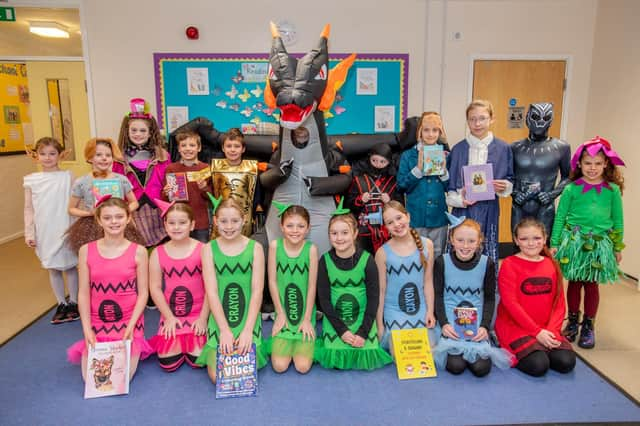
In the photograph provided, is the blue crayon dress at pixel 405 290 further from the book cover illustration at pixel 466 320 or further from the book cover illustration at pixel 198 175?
the book cover illustration at pixel 198 175

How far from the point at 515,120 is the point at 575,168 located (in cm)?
225

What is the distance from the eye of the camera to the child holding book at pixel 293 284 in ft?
9.14

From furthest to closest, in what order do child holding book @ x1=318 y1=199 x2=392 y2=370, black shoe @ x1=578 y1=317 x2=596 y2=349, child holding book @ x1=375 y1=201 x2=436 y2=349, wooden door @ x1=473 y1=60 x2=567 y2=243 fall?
wooden door @ x1=473 y1=60 x2=567 y2=243
black shoe @ x1=578 y1=317 x2=596 y2=349
child holding book @ x1=375 y1=201 x2=436 y2=349
child holding book @ x1=318 y1=199 x2=392 y2=370

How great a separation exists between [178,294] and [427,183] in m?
1.86

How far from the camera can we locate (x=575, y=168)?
9.98 ft

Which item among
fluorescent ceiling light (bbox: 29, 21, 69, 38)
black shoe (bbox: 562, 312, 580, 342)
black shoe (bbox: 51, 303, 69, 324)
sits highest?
fluorescent ceiling light (bbox: 29, 21, 69, 38)

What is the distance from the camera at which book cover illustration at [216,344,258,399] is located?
8.00 ft

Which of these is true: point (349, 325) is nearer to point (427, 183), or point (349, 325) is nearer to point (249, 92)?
point (427, 183)

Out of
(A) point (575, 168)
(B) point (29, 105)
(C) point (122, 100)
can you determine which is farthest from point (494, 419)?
(B) point (29, 105)

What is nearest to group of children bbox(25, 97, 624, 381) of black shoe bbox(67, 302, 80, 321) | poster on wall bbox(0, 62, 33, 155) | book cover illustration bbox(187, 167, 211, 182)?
book cover illustration bbox(187, 167, 211, 182)

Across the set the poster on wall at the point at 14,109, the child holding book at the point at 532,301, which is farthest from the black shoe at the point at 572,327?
the poster on wall at the point at 14,109

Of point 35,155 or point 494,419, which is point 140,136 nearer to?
point 35,155

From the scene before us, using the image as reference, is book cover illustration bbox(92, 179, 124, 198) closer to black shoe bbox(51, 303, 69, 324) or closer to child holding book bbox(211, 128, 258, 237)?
child holding book bbox(211, 128, 258, 237)

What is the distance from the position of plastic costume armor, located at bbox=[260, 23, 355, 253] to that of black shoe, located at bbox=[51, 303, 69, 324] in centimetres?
169
